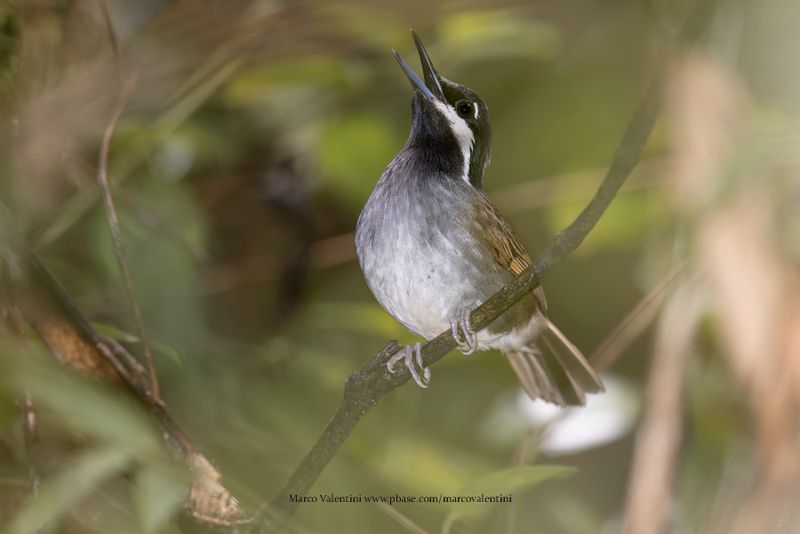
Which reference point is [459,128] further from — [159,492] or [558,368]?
[159,492]

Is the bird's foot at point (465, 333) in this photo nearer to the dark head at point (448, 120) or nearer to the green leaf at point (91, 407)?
the dark head at point (448, 120)

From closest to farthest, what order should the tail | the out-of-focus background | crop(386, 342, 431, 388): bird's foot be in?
crop(386, 342, 431, 388): bird's foot < the tail < the out-of-focus background

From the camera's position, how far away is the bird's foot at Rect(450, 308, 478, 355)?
58.1 inches

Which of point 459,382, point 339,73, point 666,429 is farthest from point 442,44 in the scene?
point 666,429

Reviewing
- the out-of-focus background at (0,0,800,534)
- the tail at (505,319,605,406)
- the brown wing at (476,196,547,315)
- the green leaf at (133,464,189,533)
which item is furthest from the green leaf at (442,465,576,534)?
the green leaf at (133,464,189,533)

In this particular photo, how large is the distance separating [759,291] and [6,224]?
4.86 feet

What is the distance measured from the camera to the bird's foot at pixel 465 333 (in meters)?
1.48

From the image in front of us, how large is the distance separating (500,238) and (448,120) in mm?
254

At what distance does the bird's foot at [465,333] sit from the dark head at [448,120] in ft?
1.01

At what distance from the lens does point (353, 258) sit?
2.50 m

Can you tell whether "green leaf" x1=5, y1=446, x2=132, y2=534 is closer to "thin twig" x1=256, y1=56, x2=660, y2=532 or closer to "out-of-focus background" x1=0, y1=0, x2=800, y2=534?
"out-of-focus background" x1=0, y1=0, x2=800, y2=534

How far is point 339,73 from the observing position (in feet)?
8.27

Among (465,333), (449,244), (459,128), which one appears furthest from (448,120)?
(465,333)

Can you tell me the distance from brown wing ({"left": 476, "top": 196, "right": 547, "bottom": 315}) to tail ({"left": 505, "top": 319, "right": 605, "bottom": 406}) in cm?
9
